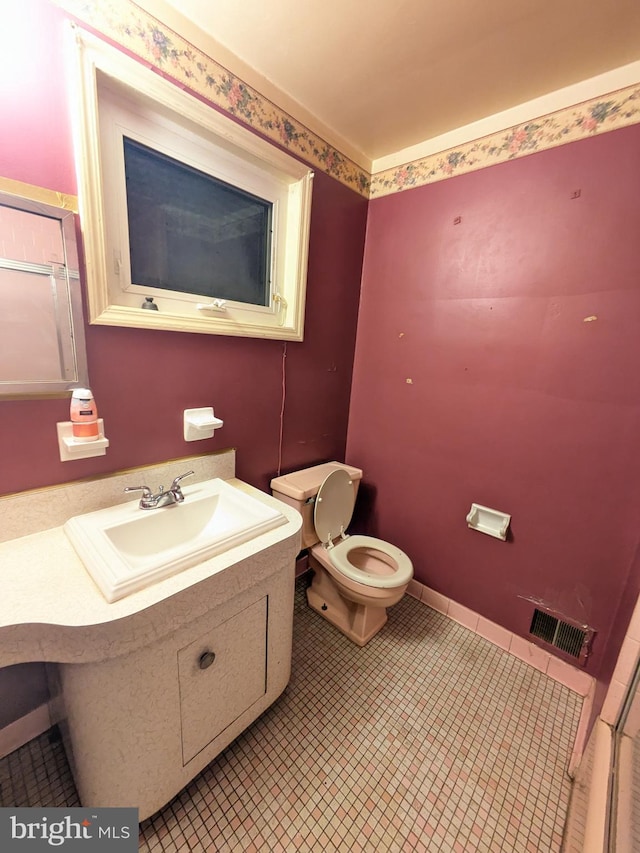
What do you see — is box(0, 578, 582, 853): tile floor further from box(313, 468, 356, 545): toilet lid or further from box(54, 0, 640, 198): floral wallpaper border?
box(54, 0, 640, 198): floral wallpaper border

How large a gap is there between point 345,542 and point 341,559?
0.15m

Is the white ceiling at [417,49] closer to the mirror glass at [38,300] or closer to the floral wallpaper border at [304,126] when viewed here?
the floral wallpaper border at [304,126]

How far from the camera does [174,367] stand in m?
1.22

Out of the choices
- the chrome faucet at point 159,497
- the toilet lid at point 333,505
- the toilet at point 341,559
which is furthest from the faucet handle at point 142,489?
the toilet lid at point 333,505

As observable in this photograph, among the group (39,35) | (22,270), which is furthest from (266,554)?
(39,35)

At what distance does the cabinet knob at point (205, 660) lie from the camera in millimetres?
922

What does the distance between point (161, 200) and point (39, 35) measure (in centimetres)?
41

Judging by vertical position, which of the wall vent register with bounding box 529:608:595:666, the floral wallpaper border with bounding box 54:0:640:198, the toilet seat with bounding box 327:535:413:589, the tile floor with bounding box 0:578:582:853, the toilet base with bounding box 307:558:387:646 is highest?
the floral wallpaper border with bounding box 54:0:640:198

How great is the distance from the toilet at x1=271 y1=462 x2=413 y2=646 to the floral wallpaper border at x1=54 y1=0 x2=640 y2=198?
1490mm

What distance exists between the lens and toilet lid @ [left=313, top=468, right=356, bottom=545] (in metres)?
1.63

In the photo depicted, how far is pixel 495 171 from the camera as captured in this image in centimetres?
139

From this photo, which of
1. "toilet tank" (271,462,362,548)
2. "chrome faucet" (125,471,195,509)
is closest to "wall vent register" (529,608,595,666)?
"toilet tank" (271,462,362,548)

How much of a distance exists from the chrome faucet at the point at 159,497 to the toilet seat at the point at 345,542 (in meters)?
0.66

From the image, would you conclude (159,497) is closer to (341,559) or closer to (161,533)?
(161,533)
